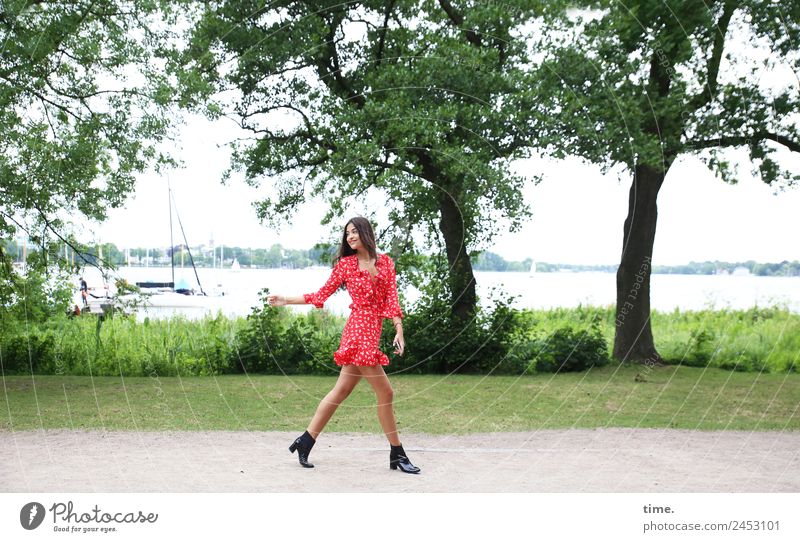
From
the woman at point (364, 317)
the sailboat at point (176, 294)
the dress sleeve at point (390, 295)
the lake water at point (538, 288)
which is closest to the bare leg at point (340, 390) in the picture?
the woman at point (364, 317)

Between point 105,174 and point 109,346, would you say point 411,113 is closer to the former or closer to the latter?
point 105,174

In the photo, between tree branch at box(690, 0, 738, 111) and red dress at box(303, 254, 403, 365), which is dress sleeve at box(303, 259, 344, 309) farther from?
tree branch at box(690, 0, 738, 111)

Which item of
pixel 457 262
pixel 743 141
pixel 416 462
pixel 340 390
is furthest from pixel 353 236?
pixel 743 141

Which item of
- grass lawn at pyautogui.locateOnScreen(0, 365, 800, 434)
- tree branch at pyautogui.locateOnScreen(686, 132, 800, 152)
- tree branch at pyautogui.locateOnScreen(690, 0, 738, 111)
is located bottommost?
grass lawn at pyautogui.locateOnScreen(0, 365, 800, 434)

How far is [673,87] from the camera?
929 centimetres

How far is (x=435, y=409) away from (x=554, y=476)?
2922 millimetres

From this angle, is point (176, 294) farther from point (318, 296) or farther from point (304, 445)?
point (318, 296)

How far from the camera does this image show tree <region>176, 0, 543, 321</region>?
943 cm

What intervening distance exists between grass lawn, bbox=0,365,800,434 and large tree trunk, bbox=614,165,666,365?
36 cm

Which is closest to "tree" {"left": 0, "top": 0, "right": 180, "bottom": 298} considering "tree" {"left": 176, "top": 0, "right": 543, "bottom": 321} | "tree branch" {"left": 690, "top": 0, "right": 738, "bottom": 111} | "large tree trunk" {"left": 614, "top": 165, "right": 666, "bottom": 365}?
"tree" {"left": 176, "top": 0, "right": 543, "bottom": 321}
